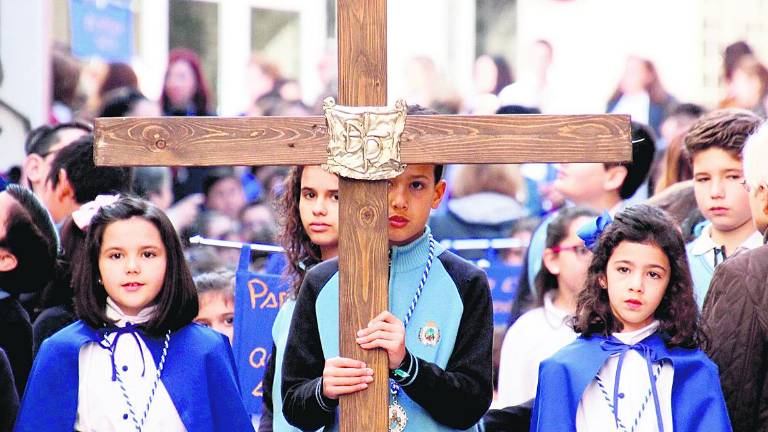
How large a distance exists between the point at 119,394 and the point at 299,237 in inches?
46.3

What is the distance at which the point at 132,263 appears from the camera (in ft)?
15.9

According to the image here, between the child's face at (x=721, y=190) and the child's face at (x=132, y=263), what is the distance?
2.29 meters

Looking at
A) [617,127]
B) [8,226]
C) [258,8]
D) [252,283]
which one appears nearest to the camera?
[617,127]

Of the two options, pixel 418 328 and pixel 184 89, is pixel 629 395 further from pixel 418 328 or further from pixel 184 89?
pixel 184 89

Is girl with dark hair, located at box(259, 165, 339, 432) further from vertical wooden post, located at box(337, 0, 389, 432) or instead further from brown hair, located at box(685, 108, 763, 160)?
brown hair, located at box(685, 108, 763, 160)

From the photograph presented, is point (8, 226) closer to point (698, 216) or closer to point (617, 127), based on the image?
point (617, 127)

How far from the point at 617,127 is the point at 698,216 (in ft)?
8.37

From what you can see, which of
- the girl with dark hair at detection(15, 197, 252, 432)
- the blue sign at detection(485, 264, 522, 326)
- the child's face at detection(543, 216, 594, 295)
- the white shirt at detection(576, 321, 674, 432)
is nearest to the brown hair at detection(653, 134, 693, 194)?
the child's face at detection(543, 216, 594, 295)

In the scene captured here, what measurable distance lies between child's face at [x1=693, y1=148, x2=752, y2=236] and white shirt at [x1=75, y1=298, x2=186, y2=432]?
2344mm

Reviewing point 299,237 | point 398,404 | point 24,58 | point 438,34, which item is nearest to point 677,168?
point 299,237

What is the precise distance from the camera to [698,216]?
6.63 metres

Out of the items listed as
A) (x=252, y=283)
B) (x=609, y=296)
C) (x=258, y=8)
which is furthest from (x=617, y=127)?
(x=258, y=8)

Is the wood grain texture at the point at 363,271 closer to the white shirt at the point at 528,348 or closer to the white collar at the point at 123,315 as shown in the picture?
the white collar at the point at 123,315

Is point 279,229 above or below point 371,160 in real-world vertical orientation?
below
